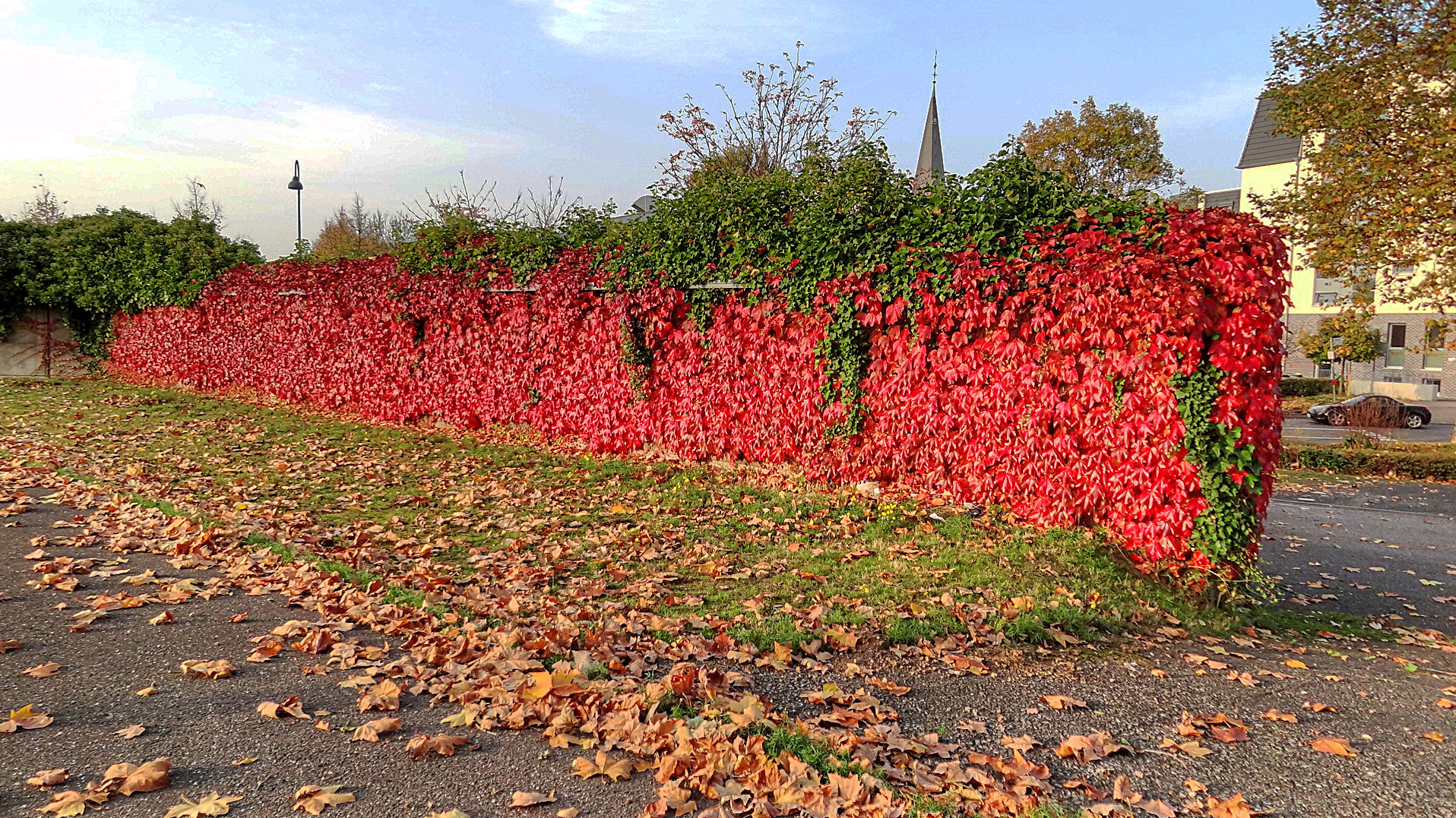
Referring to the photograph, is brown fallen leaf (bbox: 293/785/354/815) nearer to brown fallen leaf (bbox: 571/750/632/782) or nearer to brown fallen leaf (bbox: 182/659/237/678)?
brown fallen leaf (bbox: 571/750/632/782)

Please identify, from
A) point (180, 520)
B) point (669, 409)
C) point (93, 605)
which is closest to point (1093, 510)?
point (669, 409)

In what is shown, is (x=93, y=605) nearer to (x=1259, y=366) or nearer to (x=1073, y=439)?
(x=1073, y=439)

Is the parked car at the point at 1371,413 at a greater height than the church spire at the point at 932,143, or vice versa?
the church spire at the point at 932,143

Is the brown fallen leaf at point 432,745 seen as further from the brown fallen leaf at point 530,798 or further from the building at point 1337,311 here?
the building at point 1337,311

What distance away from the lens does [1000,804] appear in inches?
121

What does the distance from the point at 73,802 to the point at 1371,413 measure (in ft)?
79.8

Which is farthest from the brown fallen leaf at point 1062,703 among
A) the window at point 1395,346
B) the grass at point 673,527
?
the window at point 1395,346

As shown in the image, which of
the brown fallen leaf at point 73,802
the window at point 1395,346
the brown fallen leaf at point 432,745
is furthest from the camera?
the window at point 1395,346

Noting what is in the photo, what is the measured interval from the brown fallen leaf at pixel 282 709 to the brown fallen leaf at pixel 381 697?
0.25 metres

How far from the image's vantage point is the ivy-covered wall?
19.0 ft

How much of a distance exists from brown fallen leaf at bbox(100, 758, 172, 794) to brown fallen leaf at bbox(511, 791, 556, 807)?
4.22ft

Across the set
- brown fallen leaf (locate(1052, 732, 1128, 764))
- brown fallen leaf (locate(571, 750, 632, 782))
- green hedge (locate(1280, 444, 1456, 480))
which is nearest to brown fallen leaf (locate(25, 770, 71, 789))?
brown fallen leaf (locate(571, 750, 632, 782))

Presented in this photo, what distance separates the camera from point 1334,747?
3.79m

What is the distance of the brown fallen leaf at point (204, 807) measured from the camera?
2.91 metres
